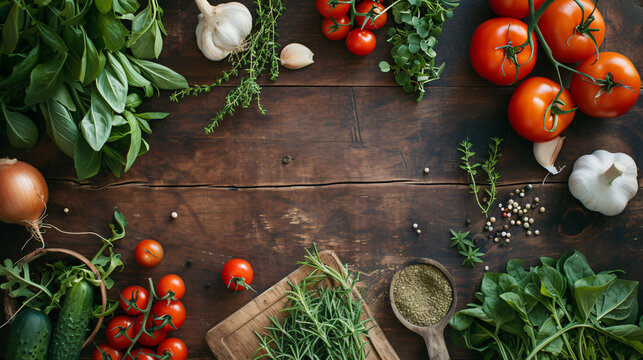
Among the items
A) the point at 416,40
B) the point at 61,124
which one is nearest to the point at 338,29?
the point at 416,40

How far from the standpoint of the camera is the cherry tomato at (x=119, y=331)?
135 cm

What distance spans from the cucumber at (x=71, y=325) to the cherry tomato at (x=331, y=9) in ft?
3.62

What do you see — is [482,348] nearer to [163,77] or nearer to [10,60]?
[163,77]

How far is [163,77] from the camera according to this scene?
1396mm

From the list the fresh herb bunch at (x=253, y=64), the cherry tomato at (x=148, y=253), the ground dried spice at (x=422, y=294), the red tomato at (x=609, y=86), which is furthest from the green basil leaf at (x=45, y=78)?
the red tomato at (x=609, y=86)

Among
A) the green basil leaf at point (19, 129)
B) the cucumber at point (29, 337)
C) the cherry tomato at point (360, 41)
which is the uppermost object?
the cherry tomato at point (360, 41)

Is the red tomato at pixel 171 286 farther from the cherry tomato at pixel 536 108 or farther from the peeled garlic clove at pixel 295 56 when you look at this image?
the cherry tomato at pixel 536 108

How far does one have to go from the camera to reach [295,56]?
143 centimetres

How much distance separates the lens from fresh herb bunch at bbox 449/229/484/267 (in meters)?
1.45

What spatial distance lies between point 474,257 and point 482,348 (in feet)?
0.92

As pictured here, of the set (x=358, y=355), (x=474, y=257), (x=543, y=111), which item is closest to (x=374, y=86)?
(x=543, y=111)

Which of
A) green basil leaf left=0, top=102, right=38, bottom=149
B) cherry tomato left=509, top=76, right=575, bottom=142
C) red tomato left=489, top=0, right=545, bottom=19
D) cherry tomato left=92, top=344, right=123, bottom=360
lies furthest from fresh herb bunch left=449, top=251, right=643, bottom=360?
green basil leaf left=0, top=102, right=38, bottom=149

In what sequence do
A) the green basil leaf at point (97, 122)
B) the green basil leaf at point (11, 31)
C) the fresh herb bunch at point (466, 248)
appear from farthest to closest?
the fresh herb bunch at point (466, 248) → the green basil leaf at point (97, 122) → the green basil leaf at point (11, 31)

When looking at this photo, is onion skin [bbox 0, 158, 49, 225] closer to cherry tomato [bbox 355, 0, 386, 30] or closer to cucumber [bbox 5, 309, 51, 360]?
cucumber [bbox 5, 309, 51, 360]
